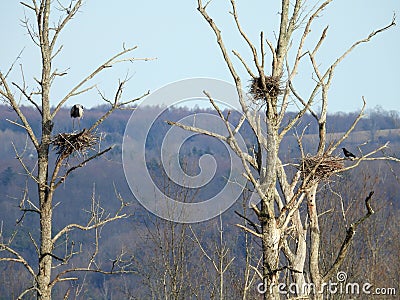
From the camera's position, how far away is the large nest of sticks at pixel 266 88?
692cm

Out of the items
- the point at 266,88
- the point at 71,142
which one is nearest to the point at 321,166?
the point at 266,88

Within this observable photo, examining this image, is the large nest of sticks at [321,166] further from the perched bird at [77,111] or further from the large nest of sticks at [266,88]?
the perched bird at [77,111]

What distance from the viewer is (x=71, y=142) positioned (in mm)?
7203

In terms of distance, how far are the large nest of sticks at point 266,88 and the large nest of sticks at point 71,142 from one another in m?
1.73

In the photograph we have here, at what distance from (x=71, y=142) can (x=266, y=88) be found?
2008 mm

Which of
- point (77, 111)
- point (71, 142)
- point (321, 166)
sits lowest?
point (321, 166)

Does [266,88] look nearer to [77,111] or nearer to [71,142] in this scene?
[71,142]

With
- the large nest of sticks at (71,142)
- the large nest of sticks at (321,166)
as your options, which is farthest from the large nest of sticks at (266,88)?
the large nest of sticks at (71,142)

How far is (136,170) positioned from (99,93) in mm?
17372

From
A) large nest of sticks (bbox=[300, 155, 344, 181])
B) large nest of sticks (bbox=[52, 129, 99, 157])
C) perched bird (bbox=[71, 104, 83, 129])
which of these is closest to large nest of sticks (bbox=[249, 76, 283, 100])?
large nest of sticks (bbox=[300, 155, 344, 181])

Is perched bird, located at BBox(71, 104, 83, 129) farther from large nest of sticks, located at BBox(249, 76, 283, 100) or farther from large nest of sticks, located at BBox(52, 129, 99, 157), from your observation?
large nest of sticks, located at BBox(249, 76, 283, 100)

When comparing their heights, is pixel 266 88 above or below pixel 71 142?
above

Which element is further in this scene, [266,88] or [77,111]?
[77,111]

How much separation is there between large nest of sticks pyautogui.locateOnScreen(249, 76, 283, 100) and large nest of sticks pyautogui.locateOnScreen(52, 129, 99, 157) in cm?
173
